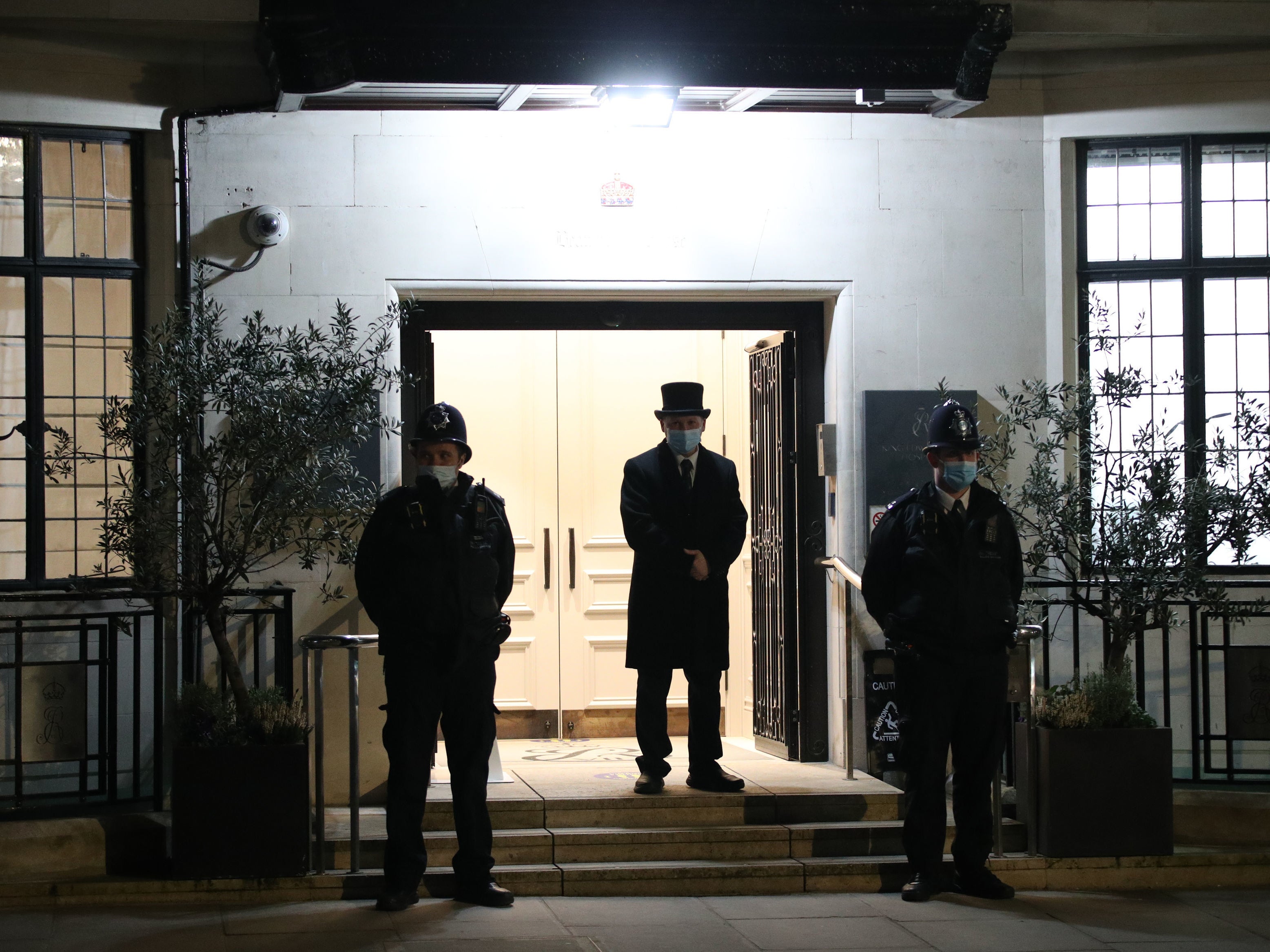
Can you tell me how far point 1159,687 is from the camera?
316 inches

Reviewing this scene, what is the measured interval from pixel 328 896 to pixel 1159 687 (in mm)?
4466

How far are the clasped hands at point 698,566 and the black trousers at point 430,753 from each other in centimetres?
131

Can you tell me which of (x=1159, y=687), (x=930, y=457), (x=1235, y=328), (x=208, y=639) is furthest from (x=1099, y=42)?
(x=208, y=639)

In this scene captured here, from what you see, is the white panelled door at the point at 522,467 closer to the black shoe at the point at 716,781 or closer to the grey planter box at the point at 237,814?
the black shoe at the point at 716,781

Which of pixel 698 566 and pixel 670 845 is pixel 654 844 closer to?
pixel 670 845

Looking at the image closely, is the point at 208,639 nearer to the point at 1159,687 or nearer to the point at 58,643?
the point at 58,643

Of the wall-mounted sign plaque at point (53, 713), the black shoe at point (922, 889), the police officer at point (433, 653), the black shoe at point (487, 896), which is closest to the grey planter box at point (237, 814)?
the police officer at point (433, 653)

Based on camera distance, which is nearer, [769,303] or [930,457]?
[930,457]

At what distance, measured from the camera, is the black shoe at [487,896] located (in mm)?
6047

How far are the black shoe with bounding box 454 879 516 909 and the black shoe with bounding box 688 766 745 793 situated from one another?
1.30 m

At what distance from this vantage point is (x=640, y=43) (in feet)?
22.8

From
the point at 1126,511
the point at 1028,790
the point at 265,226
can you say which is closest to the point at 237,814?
the point at 265,226

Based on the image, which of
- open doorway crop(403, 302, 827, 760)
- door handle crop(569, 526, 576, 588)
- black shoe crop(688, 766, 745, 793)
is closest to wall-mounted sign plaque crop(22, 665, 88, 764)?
black shoe crop(688, 766, 745, 793)

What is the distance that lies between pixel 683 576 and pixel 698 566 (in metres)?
0.12
